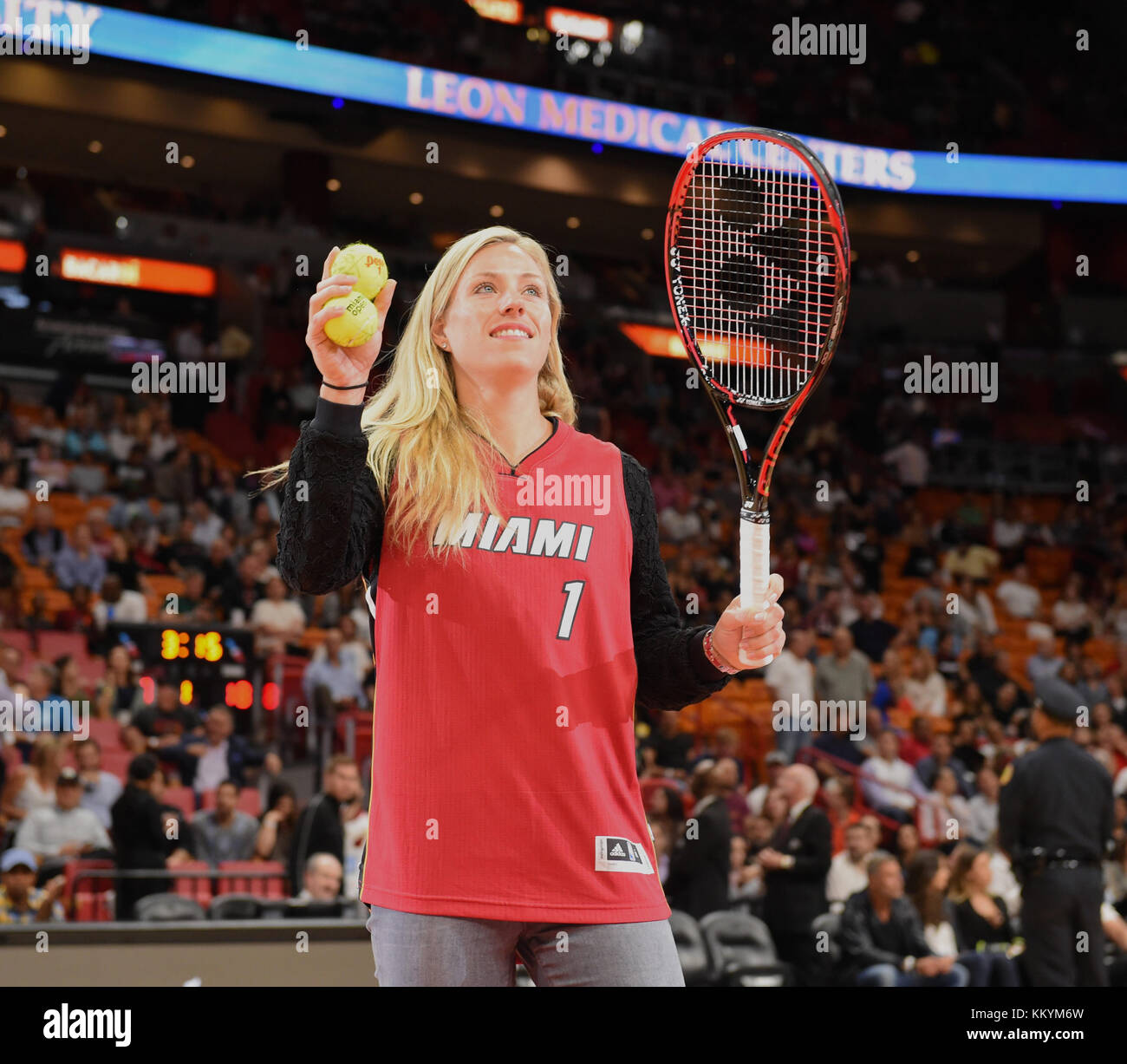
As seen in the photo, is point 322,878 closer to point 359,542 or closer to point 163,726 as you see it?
point 163,726

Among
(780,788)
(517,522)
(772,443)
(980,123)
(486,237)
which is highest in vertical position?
(980,123)

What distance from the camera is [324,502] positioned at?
6.63 feet

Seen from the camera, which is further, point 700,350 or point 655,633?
point 700,350

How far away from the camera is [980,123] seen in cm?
1952

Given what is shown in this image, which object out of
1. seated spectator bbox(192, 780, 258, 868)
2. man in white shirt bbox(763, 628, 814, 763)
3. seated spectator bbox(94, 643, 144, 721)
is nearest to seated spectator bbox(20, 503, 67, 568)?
seated spectator bbox(94, 643, 144, 721)

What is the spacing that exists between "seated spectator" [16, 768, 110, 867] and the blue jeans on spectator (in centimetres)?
351

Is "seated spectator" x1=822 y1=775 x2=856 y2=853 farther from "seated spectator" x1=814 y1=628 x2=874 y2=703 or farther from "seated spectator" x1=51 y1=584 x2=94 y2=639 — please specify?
"seated spectator" x1=51 y1=584 x2=94 y2=639

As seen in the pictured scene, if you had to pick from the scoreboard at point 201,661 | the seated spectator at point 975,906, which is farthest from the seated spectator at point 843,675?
the scoreboard at point 201,661

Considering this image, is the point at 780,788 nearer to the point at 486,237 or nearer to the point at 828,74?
the point at 486,237

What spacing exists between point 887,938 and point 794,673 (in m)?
3.81

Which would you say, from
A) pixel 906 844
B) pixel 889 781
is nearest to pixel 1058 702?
pixel 906 844

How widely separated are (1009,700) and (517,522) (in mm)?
9817

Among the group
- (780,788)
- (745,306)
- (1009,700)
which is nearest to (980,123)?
(1009,700)

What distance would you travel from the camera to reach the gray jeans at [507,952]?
6.61 ft
